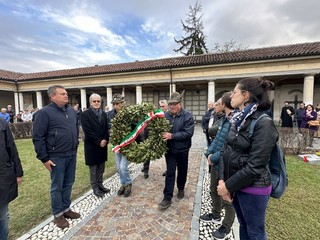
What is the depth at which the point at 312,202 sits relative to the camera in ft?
11.2

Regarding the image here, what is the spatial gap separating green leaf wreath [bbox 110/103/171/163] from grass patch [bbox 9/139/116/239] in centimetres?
167

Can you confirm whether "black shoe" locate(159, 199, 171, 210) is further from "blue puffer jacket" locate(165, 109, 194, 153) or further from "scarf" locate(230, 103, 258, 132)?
"scarf" locate(230, 103, 258, 132)

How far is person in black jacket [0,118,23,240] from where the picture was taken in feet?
6.47

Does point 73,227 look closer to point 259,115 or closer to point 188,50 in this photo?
point 259,115

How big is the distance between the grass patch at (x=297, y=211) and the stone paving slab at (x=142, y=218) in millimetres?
1309

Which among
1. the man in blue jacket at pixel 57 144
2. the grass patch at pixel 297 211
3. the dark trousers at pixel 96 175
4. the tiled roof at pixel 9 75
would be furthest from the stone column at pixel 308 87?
the tiled roof at pixel 9 75

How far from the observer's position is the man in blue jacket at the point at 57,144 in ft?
8.52

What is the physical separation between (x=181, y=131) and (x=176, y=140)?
190mm

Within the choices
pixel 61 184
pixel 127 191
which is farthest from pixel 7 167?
pixel 127 191

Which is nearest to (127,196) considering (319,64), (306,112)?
(306,112)

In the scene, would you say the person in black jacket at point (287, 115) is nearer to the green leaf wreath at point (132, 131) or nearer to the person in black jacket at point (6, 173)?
the green leaf wreath at point (132, 131)

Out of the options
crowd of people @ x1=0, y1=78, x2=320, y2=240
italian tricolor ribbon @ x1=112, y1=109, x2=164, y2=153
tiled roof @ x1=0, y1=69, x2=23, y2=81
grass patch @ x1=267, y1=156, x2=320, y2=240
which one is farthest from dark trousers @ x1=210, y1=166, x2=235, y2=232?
tiled roof @ x1=0, y1=69, x2=23, y2=81

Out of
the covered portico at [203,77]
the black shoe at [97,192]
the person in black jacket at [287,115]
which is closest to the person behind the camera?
the black shoe at [97,192]

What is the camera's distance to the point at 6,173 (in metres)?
2.00
